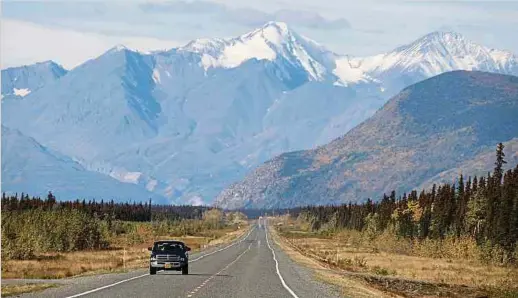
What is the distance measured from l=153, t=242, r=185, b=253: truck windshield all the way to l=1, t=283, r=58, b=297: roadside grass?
15.3 meters

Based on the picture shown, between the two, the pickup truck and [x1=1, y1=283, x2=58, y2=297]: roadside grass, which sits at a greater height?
the pickup truck

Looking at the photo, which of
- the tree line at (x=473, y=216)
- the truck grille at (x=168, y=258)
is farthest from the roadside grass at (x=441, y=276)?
the truck grille at (x=168, y=258)

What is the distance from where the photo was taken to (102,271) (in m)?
74.2

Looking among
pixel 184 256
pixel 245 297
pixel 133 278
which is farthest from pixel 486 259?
pixel 245 297

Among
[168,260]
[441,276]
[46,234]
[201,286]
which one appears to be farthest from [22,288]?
[46,234]

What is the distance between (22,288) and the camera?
163 feet

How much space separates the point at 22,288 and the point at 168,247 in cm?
1994

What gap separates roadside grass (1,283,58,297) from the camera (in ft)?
153

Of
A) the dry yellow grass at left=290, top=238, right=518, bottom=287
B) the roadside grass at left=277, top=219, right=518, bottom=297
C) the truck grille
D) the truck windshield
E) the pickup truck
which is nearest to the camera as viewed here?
the roadside grass at left=277, top=219, right=518, bottom=297

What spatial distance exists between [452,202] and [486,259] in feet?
125

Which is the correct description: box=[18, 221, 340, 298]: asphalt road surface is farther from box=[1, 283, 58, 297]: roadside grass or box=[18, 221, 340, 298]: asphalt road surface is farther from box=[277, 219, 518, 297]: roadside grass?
box=[277, 219, 518, 297]: roadside grass

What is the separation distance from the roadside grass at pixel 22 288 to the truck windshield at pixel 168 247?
15.3m

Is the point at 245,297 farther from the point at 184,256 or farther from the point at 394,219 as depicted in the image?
the point at 394,219

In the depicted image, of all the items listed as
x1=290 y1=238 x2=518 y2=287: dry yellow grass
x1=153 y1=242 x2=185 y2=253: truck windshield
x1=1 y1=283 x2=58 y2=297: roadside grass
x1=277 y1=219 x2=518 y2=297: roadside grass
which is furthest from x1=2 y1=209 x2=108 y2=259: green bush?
x1=1 y1=283 x2=58 y2=297: roadside grass
